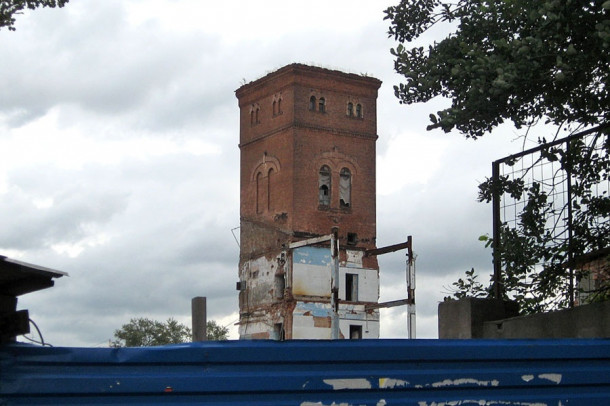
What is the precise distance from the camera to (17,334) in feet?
14.3

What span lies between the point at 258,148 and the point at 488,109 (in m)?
45.6

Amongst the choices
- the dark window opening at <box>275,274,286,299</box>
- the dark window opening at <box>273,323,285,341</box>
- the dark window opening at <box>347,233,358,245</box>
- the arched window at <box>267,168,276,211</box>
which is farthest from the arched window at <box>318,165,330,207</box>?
the dark window opening at <box>273,323,285,341</box>

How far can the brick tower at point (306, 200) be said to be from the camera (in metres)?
48.6

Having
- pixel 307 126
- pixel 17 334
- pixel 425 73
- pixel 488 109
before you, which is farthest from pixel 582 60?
pixel 307 126

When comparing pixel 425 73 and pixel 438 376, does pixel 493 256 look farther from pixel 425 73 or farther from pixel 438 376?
pixel 438 376

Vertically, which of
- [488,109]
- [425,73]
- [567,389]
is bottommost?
[567,389]

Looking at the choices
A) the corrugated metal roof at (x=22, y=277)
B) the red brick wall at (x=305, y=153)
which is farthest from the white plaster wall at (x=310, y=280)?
the corrugated metal roof at (x=22, y=277)

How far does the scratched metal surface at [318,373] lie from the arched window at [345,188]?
4706cm

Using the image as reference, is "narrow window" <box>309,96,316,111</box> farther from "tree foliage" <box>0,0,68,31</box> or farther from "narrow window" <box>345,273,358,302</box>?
"tree foliage" <box>0,0,68,31</box>

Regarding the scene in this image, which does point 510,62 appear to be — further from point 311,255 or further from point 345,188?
point 345,188

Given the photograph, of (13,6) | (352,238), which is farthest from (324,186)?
(13,6)

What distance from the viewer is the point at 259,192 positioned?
53250 mm

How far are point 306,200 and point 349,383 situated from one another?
45924mm

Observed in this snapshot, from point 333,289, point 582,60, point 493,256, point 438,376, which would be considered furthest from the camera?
point 333,289
